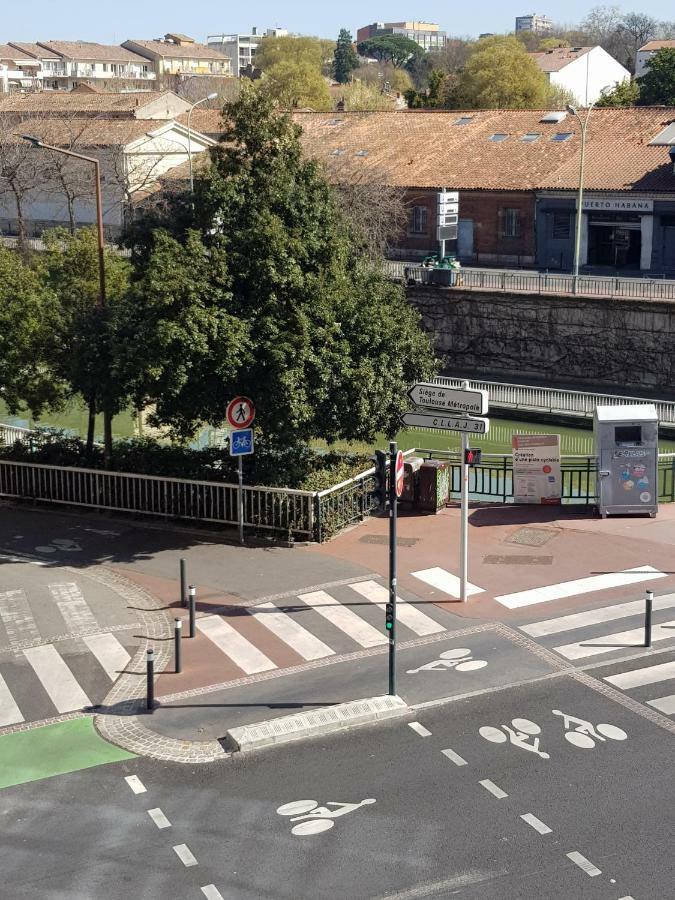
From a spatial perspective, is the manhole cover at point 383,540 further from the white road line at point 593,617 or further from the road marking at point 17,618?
the road marking at point 17,618

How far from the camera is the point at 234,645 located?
15609 mm

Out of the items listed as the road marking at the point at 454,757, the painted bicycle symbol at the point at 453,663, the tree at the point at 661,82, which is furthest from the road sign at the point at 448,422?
the tree at the point at 661,82

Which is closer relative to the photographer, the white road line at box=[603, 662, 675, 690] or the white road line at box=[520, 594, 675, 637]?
the white road line at box=[603, 662, 675, 690]

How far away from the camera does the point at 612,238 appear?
45125 mm

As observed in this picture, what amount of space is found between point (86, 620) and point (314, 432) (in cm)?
537

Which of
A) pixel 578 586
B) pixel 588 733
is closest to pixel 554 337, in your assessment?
pixel 578 586

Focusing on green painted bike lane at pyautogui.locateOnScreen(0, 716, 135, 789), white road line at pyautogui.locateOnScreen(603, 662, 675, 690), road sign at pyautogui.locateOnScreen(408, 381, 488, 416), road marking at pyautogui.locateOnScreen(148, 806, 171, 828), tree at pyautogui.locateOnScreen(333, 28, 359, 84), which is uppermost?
tree at pyautogui.locateOnScreen(333, 28, 359, 84)

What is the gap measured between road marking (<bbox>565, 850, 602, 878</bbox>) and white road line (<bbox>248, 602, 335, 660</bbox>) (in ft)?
18.0

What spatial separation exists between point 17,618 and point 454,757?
292 inches

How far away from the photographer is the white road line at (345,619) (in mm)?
15781

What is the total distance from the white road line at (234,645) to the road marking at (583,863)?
18.0ft

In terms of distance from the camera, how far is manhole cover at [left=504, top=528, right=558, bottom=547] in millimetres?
19734

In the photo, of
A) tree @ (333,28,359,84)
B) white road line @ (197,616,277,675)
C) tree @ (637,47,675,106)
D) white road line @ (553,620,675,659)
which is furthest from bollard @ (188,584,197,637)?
tree @ (333,28,359,84)

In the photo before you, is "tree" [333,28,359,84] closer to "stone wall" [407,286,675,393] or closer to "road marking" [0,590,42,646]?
"stone wall" [407,286,675,393]
